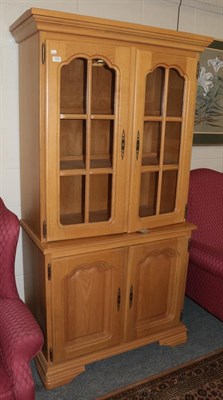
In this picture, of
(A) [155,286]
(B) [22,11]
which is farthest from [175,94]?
(A) [155,286]

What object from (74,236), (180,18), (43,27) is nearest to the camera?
(43,27)

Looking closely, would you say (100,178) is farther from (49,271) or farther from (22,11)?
(22,11)

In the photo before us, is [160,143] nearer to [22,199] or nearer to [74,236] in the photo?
[74,236]

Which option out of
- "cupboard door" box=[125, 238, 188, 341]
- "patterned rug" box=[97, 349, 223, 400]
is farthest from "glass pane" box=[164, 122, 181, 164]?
"patterned rug" box=[97, 349, 223, 400]

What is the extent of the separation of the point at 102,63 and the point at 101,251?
2.96 ft

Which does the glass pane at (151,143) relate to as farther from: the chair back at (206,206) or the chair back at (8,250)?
the chair back at (8,250)

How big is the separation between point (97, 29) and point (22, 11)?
55cm

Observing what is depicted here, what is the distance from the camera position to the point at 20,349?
4.31 ft

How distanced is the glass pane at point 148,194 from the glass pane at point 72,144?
A: 37cm

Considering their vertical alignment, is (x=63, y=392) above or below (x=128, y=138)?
below

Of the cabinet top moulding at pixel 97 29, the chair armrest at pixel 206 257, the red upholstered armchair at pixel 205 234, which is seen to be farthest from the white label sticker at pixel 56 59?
the chair armrest at pixel 206 257

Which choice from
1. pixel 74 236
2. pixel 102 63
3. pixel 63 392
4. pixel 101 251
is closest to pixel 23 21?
pixel 102 63

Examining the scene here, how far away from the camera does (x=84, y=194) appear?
1.77 meters

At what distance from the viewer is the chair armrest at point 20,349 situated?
130 cm
